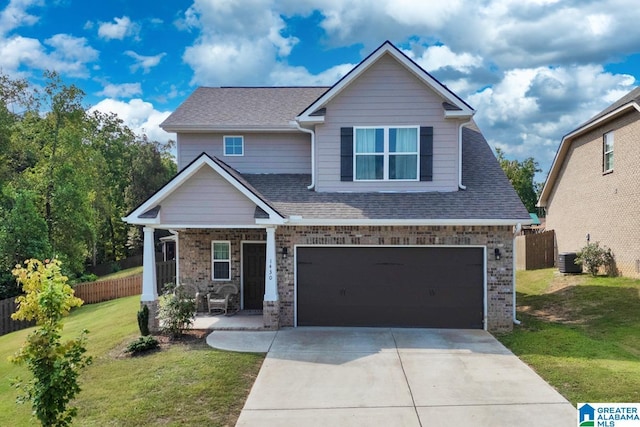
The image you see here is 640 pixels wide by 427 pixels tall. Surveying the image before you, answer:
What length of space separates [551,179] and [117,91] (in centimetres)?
2801

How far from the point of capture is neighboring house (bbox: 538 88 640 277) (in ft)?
51.8

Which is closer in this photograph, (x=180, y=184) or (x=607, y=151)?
(x=180, y=184)

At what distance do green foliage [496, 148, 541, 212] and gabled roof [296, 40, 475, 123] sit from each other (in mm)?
35487

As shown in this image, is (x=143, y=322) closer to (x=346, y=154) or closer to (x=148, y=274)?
(x=148, y=274)

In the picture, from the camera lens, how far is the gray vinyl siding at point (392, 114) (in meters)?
12.1

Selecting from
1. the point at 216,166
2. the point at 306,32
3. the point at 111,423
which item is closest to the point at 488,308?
the point at 216,166

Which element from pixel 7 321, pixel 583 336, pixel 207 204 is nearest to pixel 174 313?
pixel 207 204

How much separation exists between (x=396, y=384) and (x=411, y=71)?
8345 millimetres

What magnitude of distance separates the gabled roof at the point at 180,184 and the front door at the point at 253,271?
2777mm

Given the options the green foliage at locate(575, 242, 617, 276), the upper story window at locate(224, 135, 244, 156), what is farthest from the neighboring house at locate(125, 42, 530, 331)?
the green foliage at locate(575, 242, 617, 276)

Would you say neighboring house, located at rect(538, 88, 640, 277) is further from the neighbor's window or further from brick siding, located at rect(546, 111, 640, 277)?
the neighbor's window

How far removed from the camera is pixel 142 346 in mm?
9414

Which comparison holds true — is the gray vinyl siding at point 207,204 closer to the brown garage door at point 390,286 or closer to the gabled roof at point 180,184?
the gabled roof at point 180,184

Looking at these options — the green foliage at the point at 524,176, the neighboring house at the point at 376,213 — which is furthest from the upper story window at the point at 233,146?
the green foliage at the point at 524,176
